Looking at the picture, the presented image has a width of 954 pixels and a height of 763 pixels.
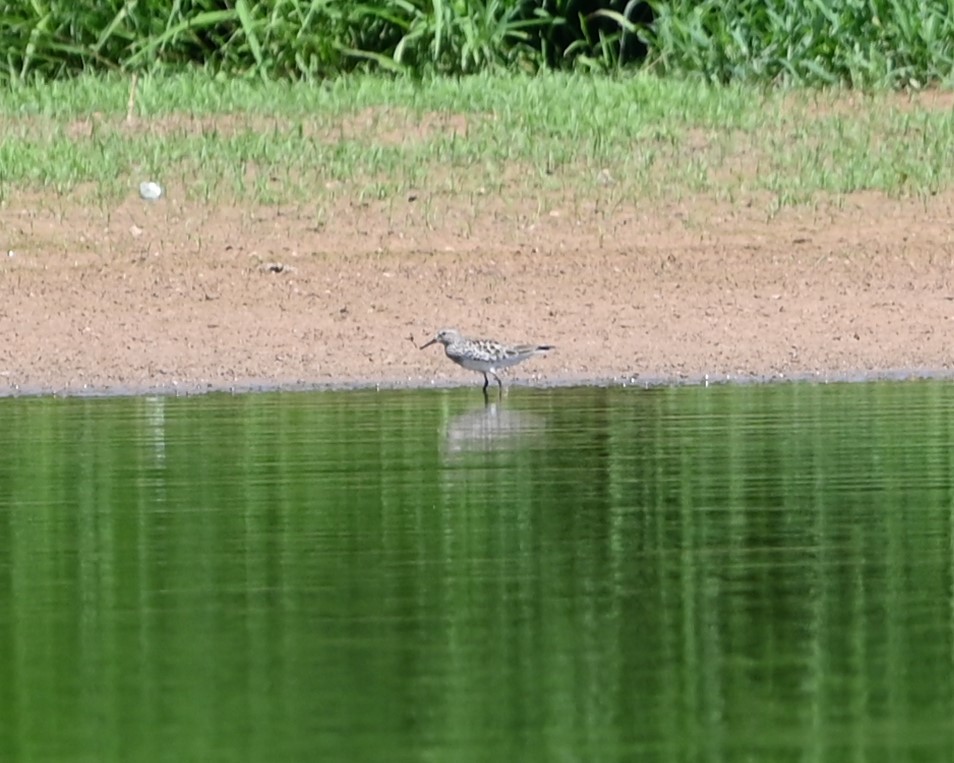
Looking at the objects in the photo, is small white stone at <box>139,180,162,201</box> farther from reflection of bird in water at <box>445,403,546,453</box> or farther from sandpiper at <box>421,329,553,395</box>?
reflection of bird in water at <box>445,403,546,453</box>

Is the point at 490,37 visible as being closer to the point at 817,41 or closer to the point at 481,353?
the point at 817,41

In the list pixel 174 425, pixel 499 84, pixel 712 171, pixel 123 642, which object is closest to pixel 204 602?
pixel 123 642

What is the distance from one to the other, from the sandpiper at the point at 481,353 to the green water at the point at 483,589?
1.55 m

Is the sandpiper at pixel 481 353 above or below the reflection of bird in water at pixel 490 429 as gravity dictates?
above

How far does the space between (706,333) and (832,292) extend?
1.01 m

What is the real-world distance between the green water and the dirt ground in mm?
2338

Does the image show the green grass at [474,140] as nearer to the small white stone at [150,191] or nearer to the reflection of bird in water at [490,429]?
the small white stone at [150,191]

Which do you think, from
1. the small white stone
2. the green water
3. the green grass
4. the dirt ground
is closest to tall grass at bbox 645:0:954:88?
the green grass

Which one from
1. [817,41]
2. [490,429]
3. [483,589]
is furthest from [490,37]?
[483,589]

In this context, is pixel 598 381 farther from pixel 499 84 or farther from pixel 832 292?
pixel 499 84

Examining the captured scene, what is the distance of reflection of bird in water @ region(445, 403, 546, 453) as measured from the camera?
11.6m

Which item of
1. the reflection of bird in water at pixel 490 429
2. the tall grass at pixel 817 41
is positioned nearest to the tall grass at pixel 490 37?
the tall grass at pixel 817 41

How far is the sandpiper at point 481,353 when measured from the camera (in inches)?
555

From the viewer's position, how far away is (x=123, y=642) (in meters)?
7.27
